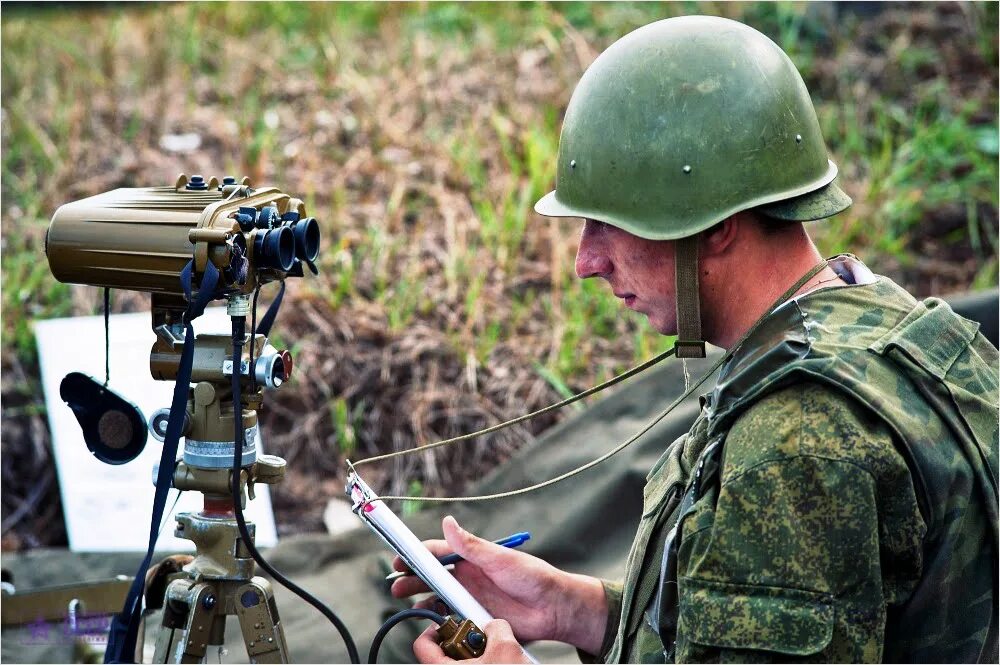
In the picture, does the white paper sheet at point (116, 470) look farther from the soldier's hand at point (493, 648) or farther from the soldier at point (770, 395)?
the soldier at point (770, 395)

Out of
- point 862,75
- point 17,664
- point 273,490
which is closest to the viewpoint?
point 17,664

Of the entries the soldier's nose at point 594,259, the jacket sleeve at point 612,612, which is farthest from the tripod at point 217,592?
the soldier's nose at point 594,259

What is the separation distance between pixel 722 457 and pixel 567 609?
0.81m

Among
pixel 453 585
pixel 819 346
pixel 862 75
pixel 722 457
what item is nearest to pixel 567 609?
pixel 453 585

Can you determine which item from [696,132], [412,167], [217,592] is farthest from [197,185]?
[412,167]

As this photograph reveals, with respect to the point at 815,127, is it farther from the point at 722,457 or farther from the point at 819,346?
the point at 722,457

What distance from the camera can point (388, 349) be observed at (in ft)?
15.5

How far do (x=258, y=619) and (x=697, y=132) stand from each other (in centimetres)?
146

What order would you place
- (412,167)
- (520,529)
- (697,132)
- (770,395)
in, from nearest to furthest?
(770,395) < (697,132) < (520,529) < (412,167)

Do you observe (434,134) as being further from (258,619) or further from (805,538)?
(805,538)

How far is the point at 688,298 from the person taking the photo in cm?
217

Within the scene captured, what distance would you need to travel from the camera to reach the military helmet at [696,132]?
211 centimetres

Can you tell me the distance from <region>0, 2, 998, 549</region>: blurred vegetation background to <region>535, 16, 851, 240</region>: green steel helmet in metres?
2.42

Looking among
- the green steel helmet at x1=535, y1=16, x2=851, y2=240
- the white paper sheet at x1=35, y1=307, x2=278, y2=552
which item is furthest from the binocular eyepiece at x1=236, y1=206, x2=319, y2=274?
the white paper sheet at x1=35, y1=307, x2=278, y2=552
